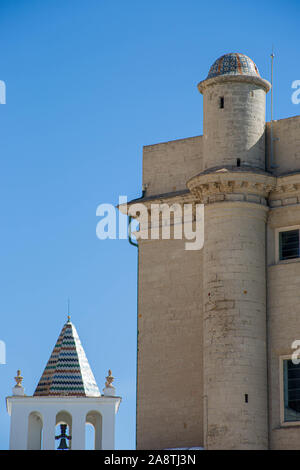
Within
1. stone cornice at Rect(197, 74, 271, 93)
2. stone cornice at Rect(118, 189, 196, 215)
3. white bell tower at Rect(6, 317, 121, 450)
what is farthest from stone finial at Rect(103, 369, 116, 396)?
stone cornice at Rect(197, 74, 271, 93)

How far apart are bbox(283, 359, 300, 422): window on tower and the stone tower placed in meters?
0.66

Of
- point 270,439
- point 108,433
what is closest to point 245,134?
point 270,439

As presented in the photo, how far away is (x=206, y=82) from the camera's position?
49625 mm

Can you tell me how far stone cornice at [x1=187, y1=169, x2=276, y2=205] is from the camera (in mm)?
48000

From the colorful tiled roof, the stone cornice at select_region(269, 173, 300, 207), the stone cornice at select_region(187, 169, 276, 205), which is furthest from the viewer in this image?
the colorful tiled roof

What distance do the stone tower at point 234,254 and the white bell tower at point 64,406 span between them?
9.85m

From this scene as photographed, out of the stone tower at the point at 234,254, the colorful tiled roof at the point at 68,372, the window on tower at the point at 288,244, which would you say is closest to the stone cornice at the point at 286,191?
the stone tower at the point at 234,254

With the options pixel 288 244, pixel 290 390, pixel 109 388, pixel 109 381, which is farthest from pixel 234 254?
pixel 109 381

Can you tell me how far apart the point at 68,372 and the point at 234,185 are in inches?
527

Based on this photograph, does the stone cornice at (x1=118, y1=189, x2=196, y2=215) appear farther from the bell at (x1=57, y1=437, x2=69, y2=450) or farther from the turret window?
the bell at (x1=57, y1=437, x2=69, y2=450)

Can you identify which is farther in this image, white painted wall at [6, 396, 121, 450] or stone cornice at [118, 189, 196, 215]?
white painted wall at [6, 396, 121, 450]

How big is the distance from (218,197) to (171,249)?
3.43 metres
